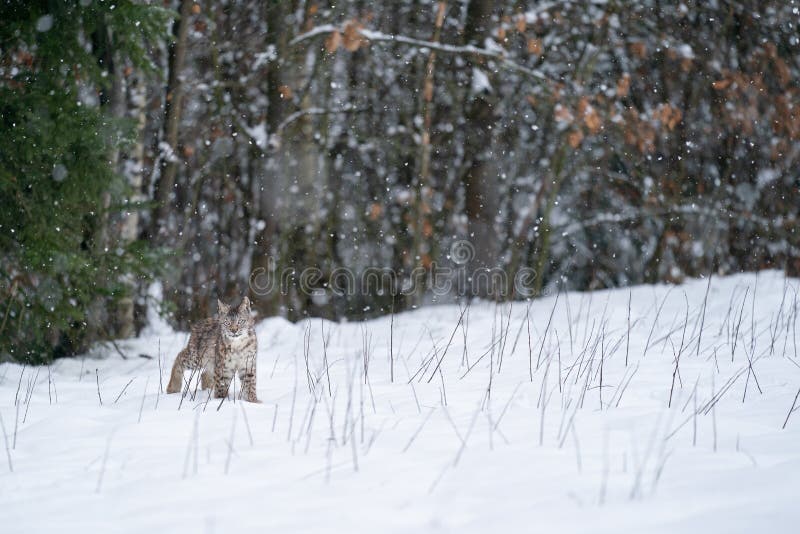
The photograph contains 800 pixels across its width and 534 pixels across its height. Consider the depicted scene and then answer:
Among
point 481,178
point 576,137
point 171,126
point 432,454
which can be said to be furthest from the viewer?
point 481,178

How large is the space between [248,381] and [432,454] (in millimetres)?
2133

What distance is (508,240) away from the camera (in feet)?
42.1

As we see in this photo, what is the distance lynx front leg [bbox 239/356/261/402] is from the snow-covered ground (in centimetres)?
16

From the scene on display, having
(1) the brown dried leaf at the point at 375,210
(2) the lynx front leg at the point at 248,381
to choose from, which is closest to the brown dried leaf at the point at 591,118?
(1) the brown dried leaf at the point at 375,210

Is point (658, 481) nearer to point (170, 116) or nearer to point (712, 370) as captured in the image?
point (712, 370)

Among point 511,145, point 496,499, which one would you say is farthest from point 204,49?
point 496,499

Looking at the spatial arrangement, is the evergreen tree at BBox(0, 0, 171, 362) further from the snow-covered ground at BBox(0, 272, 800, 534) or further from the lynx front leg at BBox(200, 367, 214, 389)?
the lynx front leg at BBox(200, 367, 214, 389)

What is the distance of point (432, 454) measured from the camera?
12.1ft

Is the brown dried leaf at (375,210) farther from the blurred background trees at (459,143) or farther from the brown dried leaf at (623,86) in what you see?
the brown dried leaf at (623,86)

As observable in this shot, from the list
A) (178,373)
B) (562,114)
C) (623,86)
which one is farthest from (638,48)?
(178,373)

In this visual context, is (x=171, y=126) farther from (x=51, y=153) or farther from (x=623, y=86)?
(x=623, y=86)

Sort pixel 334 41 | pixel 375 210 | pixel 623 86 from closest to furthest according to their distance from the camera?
pixel 334 41
pixel 623 86
pixel 375 210

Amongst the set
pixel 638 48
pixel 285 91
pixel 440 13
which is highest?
pixel 440 13

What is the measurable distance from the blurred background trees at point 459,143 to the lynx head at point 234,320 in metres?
4.04
